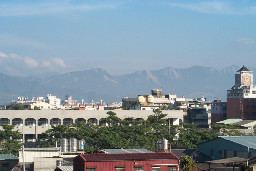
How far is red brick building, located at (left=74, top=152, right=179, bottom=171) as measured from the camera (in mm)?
42062

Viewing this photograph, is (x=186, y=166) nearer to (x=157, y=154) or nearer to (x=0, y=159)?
(x=157, y=154)

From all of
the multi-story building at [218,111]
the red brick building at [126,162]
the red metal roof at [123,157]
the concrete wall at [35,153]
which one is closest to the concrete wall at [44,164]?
the concrete wall at [35,153]

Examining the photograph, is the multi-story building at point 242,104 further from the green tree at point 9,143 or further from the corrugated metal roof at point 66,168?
the corrugated metal roof at point 66,168

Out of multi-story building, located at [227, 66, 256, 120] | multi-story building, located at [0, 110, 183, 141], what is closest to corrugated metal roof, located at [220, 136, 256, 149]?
multi-story building, located at [0, 110, 183, 141]

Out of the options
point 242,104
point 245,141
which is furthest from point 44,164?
point 242,104

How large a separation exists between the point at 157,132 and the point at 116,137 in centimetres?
1348

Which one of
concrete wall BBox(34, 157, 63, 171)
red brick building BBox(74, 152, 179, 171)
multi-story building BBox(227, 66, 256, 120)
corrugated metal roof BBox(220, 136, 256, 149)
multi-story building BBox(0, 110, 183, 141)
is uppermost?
multi-story building BBox(227, 66, 256, 120)

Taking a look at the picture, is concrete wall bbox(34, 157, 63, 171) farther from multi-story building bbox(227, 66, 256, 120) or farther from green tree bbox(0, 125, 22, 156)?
multi-story building bbox(227, 66, 256, 120)

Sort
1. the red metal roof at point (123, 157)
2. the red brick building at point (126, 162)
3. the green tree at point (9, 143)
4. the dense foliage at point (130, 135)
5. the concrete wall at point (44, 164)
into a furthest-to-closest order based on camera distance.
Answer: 1. the dense foliage at point (130, 135)
2. the green tree at point (9, 143)
3. the concrete wall at point (44, 164)
4. the red metal roof at point (123, 157)
5. the red brick building at point (126, 162)

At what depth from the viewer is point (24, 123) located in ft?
416

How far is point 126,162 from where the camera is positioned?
42.6m

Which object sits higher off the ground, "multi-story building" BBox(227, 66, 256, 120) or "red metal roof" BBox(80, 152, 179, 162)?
"multi-story building" BBox(227, 66, 256, 120)

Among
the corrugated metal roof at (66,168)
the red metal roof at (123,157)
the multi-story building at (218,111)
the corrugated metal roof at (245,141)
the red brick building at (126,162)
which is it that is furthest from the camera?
the multi-story building at (218,111)

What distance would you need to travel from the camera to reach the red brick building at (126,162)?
4206cm
